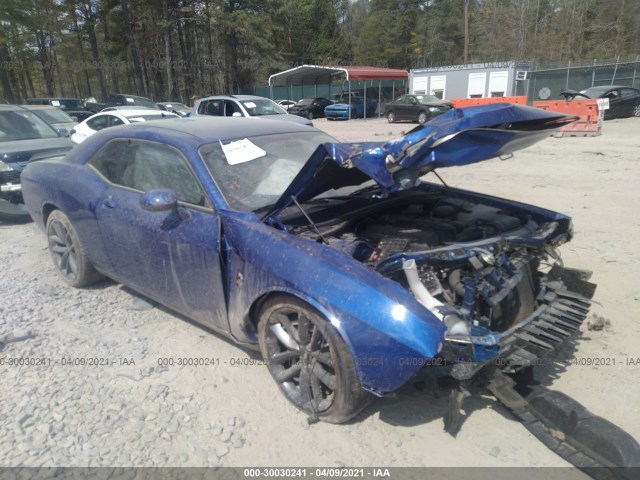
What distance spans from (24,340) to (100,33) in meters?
49.0

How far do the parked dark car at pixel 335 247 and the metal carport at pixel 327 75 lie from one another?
83.0 ft

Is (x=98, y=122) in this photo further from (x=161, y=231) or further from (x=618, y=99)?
(x=618, y=99)

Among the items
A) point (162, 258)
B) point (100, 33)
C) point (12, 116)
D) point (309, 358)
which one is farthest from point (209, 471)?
point (100, 33)

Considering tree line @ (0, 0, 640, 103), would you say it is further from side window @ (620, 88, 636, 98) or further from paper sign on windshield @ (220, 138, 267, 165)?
paper sign on windshield @ (220, 138, 267, 165)

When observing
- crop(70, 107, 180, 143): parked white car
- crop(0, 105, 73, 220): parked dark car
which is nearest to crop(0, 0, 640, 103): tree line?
crop(70, 107, 180, 143): parked white car

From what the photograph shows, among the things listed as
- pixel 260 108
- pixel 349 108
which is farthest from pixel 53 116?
pixel 349 108

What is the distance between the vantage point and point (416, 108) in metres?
23.2

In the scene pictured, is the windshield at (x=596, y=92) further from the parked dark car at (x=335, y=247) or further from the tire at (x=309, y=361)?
the tire at (x=309, y=361)

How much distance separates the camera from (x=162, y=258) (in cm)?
341

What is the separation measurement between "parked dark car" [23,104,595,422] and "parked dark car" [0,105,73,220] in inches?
140

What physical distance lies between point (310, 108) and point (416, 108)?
8770 mm

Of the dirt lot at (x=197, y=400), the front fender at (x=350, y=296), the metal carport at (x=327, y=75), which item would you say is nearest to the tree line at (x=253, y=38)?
the metal carport at (x=327, y=75)

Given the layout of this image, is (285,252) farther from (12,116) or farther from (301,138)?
(12,116)

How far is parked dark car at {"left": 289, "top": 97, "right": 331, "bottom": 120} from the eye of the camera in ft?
97.7
